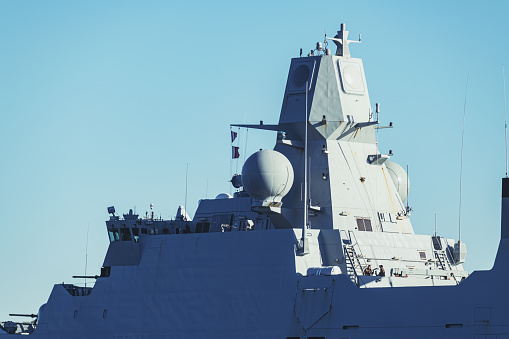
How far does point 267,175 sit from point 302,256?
2794 millimetres

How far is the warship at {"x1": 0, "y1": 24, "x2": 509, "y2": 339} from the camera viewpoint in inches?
1180

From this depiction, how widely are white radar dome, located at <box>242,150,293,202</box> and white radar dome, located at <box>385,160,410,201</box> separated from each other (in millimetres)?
5242

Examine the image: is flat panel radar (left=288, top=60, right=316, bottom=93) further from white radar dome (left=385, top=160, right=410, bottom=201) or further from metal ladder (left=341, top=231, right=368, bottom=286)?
metal ladder (left=341, top=231, right=368, bottom=286)

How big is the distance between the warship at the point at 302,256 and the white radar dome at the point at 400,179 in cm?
5

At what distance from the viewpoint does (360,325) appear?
3002 centimetres

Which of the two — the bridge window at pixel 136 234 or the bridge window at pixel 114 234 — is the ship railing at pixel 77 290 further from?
the bridge window at pixel 136 234

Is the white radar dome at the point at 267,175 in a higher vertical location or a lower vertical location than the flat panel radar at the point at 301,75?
lower

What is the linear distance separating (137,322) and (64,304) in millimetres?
3681

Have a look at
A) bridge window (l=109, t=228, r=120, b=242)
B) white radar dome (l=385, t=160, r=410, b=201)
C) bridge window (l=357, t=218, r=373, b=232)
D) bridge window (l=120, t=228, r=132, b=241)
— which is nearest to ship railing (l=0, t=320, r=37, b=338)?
bridge window (l=109, t=228, r=120, b=242)

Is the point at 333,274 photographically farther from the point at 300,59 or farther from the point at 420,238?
the point at 300,59

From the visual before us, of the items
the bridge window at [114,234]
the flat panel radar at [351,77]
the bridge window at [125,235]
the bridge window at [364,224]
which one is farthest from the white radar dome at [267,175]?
the bridge window at [114,234]

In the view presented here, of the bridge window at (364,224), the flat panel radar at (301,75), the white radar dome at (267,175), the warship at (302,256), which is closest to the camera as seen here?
the warship at (302,256)

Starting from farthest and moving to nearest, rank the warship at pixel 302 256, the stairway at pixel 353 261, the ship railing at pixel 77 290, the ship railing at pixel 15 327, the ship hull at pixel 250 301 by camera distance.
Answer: the ship railing at pixel 15 327, the ship railing at pixel 77 290, the stairway at pixel 353 261, the warship at pixel 302 256, the ship hull at pixel 250 301

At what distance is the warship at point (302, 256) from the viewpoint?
1180 inches
